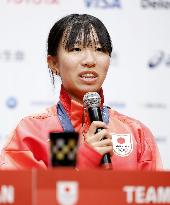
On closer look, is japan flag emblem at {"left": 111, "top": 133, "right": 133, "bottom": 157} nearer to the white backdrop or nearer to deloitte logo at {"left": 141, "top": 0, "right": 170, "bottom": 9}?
the white backdrop

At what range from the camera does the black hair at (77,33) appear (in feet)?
5.29

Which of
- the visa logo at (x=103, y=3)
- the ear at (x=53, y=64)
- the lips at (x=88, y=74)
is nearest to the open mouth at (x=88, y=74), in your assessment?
the lips at (x=88, y=74)

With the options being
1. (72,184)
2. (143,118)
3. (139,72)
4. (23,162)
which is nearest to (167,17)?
(139,72)

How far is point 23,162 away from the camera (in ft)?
4.82

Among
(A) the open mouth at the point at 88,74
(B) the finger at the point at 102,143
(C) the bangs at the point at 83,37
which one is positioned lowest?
(B) the finger at the point at 102,143

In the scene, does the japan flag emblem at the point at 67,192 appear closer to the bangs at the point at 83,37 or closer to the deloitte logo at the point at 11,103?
the bangs at the point at 83,37

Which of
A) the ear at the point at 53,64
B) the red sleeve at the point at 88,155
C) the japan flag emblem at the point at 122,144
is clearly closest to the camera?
the red sleeve at the point at 88,155

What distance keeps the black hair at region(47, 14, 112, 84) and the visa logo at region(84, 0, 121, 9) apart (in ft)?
3.50

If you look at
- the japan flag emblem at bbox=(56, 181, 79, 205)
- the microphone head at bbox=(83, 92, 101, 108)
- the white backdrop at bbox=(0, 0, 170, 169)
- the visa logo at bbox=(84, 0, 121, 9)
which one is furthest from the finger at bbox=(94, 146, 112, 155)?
the visa logo at bbox=(84, 0, 121, 9)

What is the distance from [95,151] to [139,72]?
4.76ft

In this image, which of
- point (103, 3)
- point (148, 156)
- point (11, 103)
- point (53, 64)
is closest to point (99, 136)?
point (148, 156)

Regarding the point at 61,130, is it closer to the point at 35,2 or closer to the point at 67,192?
the point at 67,192

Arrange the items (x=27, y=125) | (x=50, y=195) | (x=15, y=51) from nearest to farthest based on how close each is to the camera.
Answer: (x=50, y=195) < (x=27, y=125) < (x=15, y=51)

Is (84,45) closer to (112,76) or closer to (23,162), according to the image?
(23,162)
